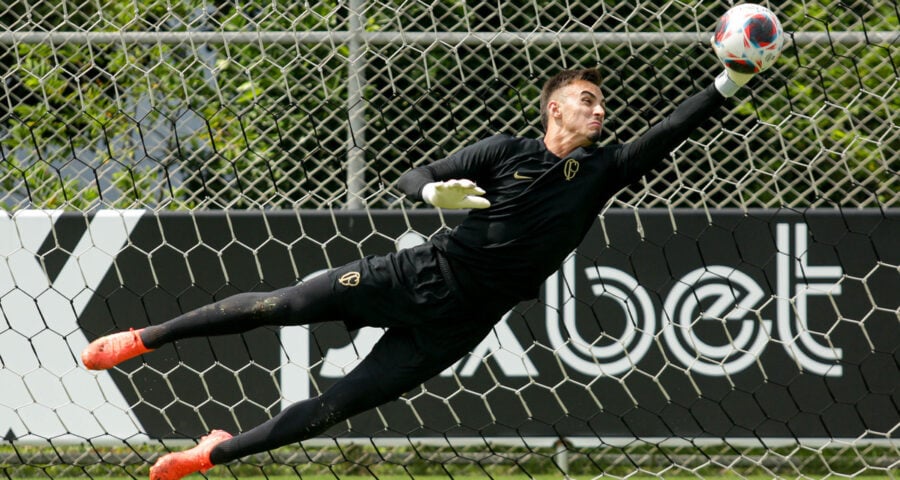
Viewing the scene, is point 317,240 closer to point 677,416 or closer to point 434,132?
point 434,132

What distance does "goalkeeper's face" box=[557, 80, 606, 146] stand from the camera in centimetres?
355

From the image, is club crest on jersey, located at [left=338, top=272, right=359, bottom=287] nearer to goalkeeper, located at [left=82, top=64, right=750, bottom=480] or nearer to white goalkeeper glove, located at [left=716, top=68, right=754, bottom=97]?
goalkeeper, located at [left=82, top=64, right=750, bottom=480]

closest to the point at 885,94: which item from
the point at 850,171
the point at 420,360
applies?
the point at 850,171

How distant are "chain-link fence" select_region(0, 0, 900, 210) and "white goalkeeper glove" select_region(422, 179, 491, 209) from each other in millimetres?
1280

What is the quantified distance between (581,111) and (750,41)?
0.61 metres

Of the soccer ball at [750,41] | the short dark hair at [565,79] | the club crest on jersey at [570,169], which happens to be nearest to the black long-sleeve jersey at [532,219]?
the club crest on jersey at [570,169]

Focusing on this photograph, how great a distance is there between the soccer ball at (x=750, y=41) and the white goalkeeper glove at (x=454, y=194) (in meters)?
0.80

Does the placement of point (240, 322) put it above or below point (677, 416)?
above

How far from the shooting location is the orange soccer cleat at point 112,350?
11.6 ft

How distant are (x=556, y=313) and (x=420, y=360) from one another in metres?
1.07

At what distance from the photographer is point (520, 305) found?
4.47 m

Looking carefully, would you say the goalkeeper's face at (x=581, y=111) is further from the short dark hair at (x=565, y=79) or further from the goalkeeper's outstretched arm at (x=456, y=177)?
the goalkeeper's outstretched arm at (x=456, y=177)

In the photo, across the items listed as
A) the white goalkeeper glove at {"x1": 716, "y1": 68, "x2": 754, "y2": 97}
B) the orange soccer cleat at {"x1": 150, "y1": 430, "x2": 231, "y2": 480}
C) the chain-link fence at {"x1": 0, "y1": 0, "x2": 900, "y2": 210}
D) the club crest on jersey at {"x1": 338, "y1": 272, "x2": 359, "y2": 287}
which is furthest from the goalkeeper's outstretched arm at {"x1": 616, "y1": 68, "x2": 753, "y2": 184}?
the orange soccer cleat at {"x1": 150, "y1": 430, "x2": 231, "y2": 480}

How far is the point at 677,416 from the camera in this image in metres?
4.45
